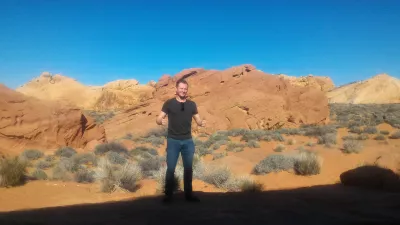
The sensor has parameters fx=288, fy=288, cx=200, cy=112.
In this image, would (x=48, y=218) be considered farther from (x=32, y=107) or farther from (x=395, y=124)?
(x=395, y=124)

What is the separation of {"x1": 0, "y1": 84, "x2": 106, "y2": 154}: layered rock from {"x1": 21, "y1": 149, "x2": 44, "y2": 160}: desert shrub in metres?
0.63

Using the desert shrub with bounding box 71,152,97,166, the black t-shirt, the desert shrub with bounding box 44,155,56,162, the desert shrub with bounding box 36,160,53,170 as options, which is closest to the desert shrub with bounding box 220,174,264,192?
the black t-shirt

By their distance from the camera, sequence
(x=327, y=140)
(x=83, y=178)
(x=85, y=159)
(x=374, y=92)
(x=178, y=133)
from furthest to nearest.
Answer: (x=374, y=92)
(x=327, y=140)
(x=85, y=159)
(x=83, y=178)
(x=178, y=133)

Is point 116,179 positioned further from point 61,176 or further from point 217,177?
point 217,177

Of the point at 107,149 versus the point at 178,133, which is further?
the point at 107,149

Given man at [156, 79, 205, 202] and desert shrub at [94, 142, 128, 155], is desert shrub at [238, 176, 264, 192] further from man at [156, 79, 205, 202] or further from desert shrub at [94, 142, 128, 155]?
desert shrub at [94, 142, 128, 155]

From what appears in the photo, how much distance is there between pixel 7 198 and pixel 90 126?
386 inches

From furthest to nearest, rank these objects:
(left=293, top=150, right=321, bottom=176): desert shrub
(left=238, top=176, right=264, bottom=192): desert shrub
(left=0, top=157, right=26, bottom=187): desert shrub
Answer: (left=293, top=150, right=321, bottom=176): desert shrub < (left=238, top=176, right=264, bottom=192): desert shrub < (left=0, top=157, right=26, bottom=187): desert shrub

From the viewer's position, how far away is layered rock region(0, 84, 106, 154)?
38.7 feet

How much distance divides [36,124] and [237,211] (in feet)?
36.9

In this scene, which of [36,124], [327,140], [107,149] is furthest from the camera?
[327,140]

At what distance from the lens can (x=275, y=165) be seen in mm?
9109

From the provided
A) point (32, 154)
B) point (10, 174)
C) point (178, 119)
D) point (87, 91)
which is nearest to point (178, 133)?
point (178, 119)

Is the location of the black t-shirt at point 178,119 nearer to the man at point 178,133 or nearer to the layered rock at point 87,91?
the man at point 178,133
